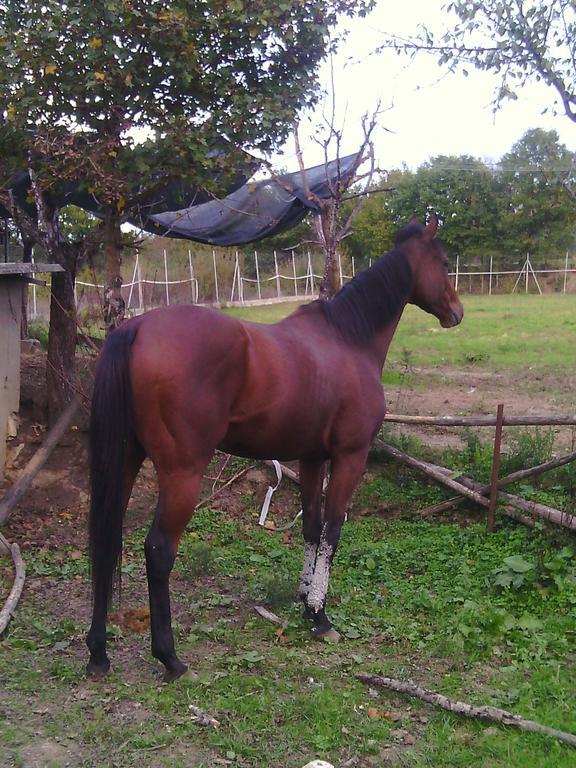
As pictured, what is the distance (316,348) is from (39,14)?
3191mm

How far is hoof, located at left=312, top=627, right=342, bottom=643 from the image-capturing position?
13.1 feet

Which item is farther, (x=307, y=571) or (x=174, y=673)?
(x=307, y=571)

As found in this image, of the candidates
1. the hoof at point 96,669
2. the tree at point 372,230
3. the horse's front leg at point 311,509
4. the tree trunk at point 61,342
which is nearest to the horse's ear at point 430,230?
the horse's front leg at point 311,509

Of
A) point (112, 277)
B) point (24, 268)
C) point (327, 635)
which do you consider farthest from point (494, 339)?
point (327, 635)

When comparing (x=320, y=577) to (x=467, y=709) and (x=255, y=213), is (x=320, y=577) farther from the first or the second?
(x=255, y=213)

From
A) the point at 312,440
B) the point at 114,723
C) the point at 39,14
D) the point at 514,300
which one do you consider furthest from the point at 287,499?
the point at 514,300

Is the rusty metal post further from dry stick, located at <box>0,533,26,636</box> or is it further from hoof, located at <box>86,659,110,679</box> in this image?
dry stick, located at <box>0,533,26,636</box>

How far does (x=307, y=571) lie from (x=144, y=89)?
3.68 meters

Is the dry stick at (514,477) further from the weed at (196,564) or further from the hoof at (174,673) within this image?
the hoof at (174,673)

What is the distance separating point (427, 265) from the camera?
15.0ft

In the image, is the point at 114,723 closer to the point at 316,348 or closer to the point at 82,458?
the point at 316,348

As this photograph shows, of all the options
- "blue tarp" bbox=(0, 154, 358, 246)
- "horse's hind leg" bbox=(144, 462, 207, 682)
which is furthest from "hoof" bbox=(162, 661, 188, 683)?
"blue tarp" bbox=(0, 154, 358, 246)

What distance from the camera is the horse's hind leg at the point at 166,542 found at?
343 centimetres

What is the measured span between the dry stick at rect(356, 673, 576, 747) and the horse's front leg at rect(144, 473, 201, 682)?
0.93 m
